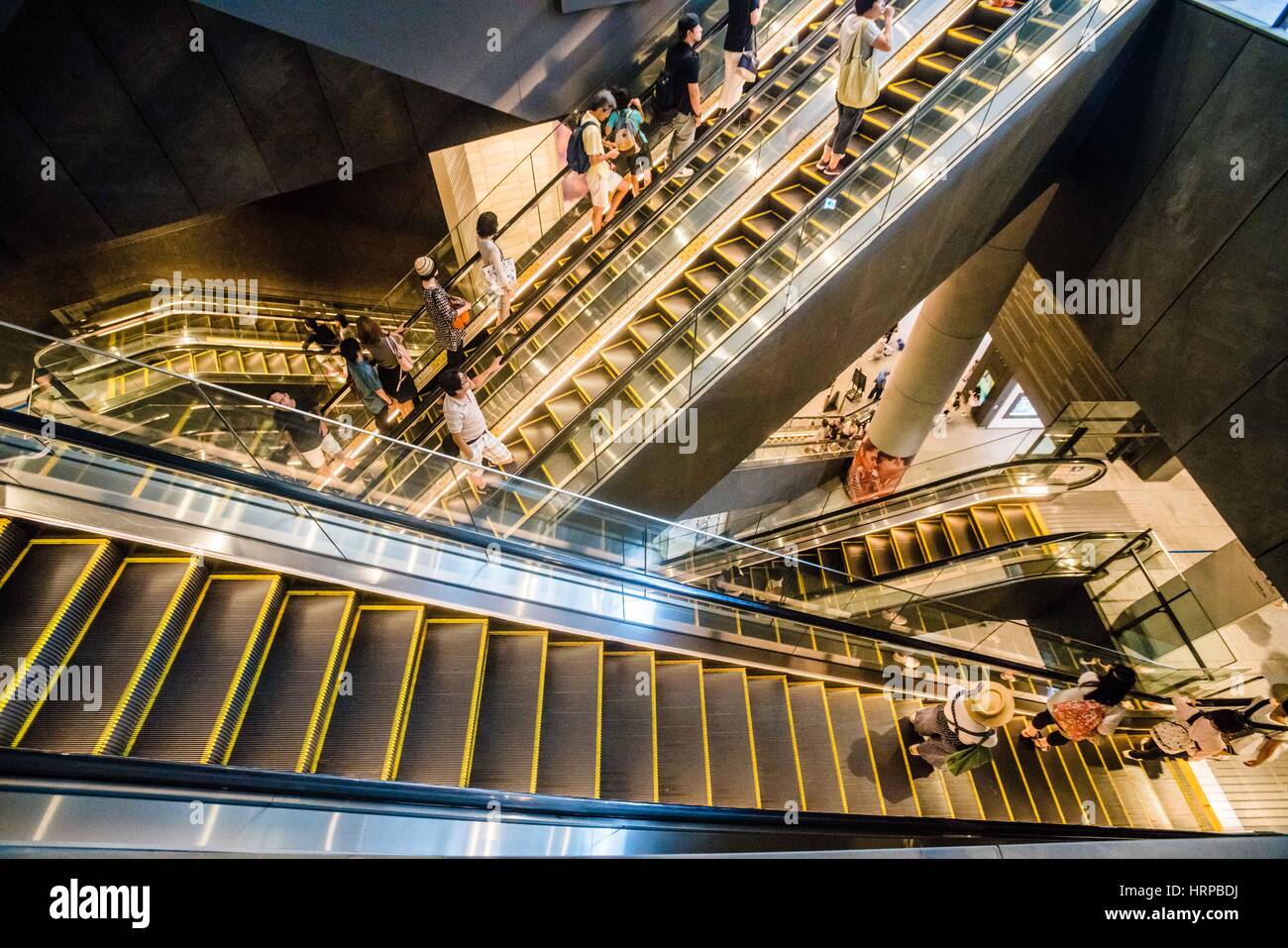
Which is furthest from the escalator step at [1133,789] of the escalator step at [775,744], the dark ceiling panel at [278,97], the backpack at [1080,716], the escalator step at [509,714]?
the dark ceiling panel at [278,97]

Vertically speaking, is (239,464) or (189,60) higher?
(189,60)

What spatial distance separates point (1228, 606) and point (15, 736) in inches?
483

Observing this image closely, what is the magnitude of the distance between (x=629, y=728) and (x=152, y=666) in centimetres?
295

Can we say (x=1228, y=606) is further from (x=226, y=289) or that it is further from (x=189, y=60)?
(x=226, y=289)

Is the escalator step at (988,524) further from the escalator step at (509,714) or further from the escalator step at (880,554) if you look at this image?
the escalator step at (509,714)

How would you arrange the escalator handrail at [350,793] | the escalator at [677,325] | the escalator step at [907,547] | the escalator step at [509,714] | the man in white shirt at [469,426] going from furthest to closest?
1. the escalator step at [907,547]
2. the escalator at [677,325]
3. the man in white shirt at [469,426]
4. the escalator step at [509,714]
5. the escalator handrail at [350,793]

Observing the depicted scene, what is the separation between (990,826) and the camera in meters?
4.66

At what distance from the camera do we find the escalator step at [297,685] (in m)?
3.31

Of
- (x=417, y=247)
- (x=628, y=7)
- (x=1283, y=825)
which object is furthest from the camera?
(x=417, y=247)

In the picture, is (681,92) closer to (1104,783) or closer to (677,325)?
(677,325)

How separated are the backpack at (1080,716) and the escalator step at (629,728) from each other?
386 cm

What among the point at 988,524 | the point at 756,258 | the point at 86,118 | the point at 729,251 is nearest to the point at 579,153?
the point at 729,251
